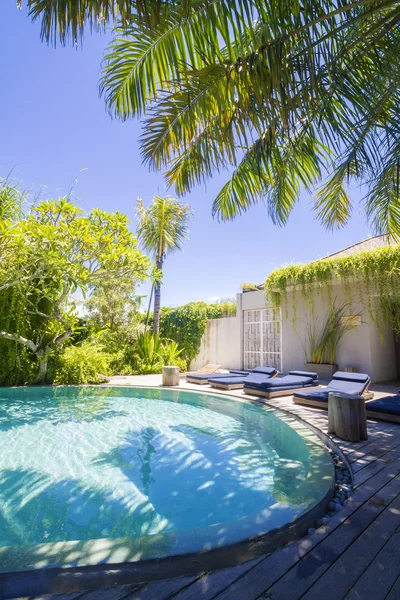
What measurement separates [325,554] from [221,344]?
1327 cm

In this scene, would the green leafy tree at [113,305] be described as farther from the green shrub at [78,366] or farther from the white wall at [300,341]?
the white wall at [300,341]

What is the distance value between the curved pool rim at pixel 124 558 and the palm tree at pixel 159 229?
12.7 metres

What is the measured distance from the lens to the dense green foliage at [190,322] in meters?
15.8

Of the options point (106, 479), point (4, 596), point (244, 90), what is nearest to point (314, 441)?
point (106, 479)

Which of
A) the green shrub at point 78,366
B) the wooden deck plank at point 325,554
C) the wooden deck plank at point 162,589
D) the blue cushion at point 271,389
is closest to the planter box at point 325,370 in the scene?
the blue cushion at point 271,389

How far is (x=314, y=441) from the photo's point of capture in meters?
4.65

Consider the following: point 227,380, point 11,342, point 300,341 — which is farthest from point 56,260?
point 300,341

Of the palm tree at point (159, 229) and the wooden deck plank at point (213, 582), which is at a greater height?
the palm tree at point (159, 229)

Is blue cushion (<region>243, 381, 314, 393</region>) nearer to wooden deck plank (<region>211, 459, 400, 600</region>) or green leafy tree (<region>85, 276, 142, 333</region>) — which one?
wooden deck plank (<region>211, 459, 400, 600</region>)

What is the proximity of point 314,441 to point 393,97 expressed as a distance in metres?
4.79

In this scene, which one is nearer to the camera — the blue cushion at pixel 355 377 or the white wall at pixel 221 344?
the blue cushion at pixel 355 377

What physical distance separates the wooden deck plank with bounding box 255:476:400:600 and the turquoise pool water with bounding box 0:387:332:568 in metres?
0.37

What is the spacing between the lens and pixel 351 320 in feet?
35.7

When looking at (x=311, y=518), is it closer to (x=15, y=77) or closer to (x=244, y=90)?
(x=244, y=90)
